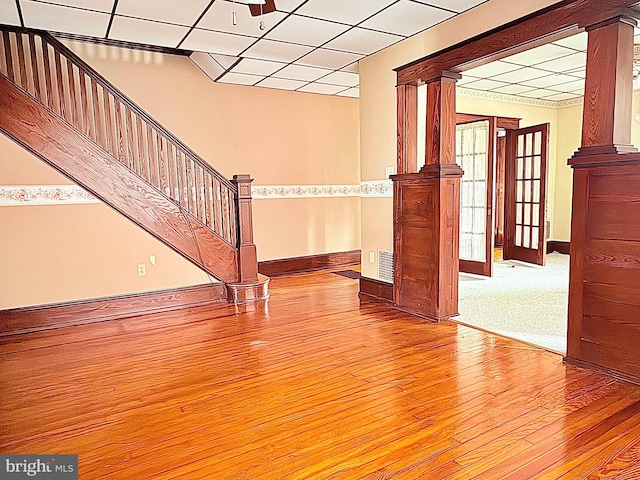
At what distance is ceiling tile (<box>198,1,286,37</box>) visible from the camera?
11.5ft

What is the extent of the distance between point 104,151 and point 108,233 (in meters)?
0.94

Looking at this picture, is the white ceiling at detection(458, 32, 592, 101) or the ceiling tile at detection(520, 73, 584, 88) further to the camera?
the ceiling tile at detection(520, 73, 584, 88)

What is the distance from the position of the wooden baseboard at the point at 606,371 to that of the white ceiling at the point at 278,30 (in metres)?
2.79

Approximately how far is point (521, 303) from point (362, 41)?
3170mm

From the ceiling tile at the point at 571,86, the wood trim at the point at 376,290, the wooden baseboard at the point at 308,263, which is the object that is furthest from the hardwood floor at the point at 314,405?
the ceiling tile at the point at 571,86

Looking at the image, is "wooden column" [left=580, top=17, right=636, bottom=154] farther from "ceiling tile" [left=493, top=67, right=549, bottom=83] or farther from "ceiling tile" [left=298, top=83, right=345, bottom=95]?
"ceiling tile" [left=298, top=83, right=345, bottom=95]

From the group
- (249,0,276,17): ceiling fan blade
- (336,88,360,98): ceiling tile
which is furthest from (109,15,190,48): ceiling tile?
(336,88,360,98): ceiling tile

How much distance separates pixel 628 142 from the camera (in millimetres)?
2822

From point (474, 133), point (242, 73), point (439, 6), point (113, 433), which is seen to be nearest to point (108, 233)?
point (242, 73)

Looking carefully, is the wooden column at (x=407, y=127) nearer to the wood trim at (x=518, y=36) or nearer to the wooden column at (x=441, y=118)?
the wood trim at (x=518, y=36)

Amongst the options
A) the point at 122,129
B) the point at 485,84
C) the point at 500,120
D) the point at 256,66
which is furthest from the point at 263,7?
the point at 500,120

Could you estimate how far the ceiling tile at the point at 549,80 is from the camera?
5.79m

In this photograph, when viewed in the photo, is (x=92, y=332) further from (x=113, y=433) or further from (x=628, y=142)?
(x=628, y=142)

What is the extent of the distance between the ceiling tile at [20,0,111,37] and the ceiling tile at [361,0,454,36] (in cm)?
227
